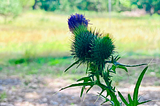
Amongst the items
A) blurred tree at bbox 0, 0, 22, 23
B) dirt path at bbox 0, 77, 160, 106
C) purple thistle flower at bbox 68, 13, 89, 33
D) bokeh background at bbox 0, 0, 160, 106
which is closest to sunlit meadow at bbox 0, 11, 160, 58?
bokeh background at bbox 0, 0, 160, 106

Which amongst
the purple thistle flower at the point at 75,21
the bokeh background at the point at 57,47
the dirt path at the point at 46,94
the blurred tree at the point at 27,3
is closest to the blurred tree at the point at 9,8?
the bokeh background at the point at 57,47

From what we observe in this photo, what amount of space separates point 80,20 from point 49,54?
4521mm

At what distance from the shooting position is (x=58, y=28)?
28.7 ft

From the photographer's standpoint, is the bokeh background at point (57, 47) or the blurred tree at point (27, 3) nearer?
the bokeh background at point (57, 47)

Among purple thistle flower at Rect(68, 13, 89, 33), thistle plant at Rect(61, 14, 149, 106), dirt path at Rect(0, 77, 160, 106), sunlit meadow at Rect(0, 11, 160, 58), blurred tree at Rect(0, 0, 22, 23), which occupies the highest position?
purple thistle flower at Rect(68, 13, 89, 33)

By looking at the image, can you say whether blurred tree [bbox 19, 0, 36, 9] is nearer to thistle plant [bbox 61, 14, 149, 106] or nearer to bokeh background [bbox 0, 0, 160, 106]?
bokeh background [bbox 0, 0, 160, 106]

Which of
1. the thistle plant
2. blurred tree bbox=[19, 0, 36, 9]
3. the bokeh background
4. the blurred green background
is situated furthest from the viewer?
blurred tree bbox=[19, 0, 36, 9]

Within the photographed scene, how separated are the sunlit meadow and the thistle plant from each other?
3.95 m

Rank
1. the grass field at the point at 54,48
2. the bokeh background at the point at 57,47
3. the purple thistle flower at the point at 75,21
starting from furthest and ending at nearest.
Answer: the grass field at the point at 54,48 < the bokeh background at the point at 57,47 < the purple thistle flower at the point at 75,21

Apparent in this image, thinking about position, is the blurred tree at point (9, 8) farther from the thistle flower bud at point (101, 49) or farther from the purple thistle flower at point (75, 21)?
the thistle flower bud at point (101, 49)

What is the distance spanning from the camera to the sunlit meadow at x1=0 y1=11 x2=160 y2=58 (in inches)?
231

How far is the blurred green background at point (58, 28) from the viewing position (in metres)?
5.31

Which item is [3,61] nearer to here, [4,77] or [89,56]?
[4,77]

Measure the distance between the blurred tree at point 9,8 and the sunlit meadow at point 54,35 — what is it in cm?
23
